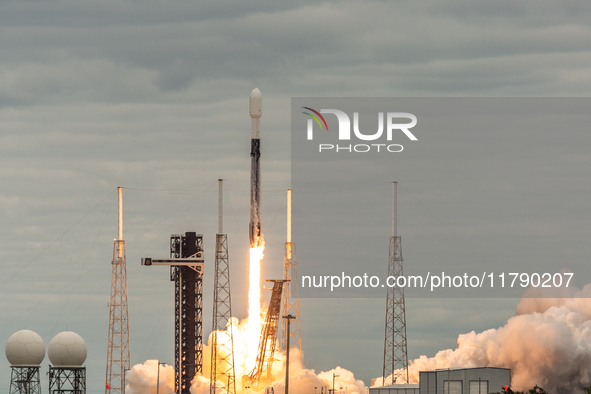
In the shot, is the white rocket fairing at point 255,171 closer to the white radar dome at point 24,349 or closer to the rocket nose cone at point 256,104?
the rocket nose cone at point 256,104

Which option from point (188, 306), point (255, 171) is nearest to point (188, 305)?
point (188, 306)

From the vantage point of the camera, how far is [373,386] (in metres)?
155

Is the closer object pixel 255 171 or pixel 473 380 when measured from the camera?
pixel 473 380

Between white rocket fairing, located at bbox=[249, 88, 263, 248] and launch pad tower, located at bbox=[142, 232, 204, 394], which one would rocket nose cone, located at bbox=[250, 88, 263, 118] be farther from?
launch pad tower, located at bbox=[142, 232, 204, 394]

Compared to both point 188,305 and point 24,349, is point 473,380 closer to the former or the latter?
point 188,305

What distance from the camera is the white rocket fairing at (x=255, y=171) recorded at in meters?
148

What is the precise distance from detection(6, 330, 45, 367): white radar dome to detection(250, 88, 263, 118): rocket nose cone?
45.8 m

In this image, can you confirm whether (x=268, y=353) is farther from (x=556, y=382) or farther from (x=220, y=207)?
(x=556, y=382)

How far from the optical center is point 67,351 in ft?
532

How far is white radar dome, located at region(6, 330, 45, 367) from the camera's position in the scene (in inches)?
6575

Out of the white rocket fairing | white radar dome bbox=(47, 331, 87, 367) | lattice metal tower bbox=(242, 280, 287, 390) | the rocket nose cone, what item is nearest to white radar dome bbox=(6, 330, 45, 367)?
white radar dome bbox=(47, 331, 87, 367)

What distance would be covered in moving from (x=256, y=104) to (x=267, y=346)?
28.6 meters

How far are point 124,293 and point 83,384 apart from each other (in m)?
15.0

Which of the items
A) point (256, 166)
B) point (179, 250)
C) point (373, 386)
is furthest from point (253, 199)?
point (373, 386)
